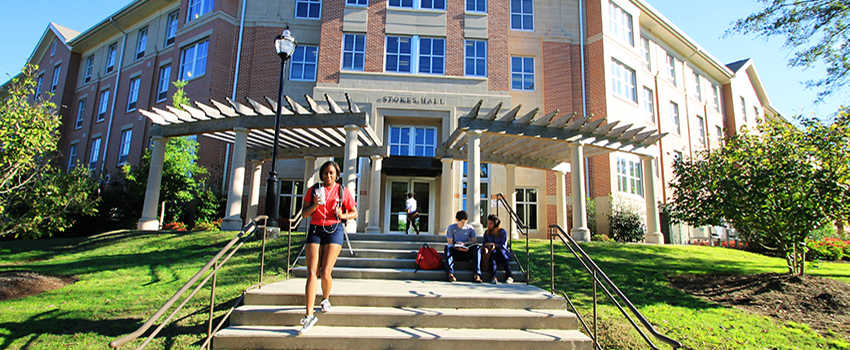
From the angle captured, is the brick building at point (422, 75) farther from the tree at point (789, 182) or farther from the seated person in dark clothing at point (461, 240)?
the tree at point (789, 182)

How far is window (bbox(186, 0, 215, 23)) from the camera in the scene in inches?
833

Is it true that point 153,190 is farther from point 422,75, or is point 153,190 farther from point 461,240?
point 461,240

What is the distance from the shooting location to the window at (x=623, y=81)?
19.8 metres

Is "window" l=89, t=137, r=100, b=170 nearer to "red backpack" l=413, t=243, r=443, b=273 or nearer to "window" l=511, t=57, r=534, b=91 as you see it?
"window" l=511, t=57, r=534, b=91

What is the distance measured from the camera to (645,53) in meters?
23.2

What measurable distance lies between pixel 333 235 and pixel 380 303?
1.20 m

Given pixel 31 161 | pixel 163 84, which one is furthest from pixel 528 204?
pixel 163 84

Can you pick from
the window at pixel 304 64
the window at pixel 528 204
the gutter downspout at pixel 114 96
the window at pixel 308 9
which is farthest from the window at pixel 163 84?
the window at pixel 528 204

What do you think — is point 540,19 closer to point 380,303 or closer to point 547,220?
point 547,220

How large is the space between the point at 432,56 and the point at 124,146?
18.5 m

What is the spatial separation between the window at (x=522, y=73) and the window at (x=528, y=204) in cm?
478

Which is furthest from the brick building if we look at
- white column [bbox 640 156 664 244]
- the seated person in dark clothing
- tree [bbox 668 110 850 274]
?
tree [bbox 668 110 850 274]

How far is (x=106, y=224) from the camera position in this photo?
17203 mm

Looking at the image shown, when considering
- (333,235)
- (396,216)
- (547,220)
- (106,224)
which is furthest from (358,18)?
(333,235)
